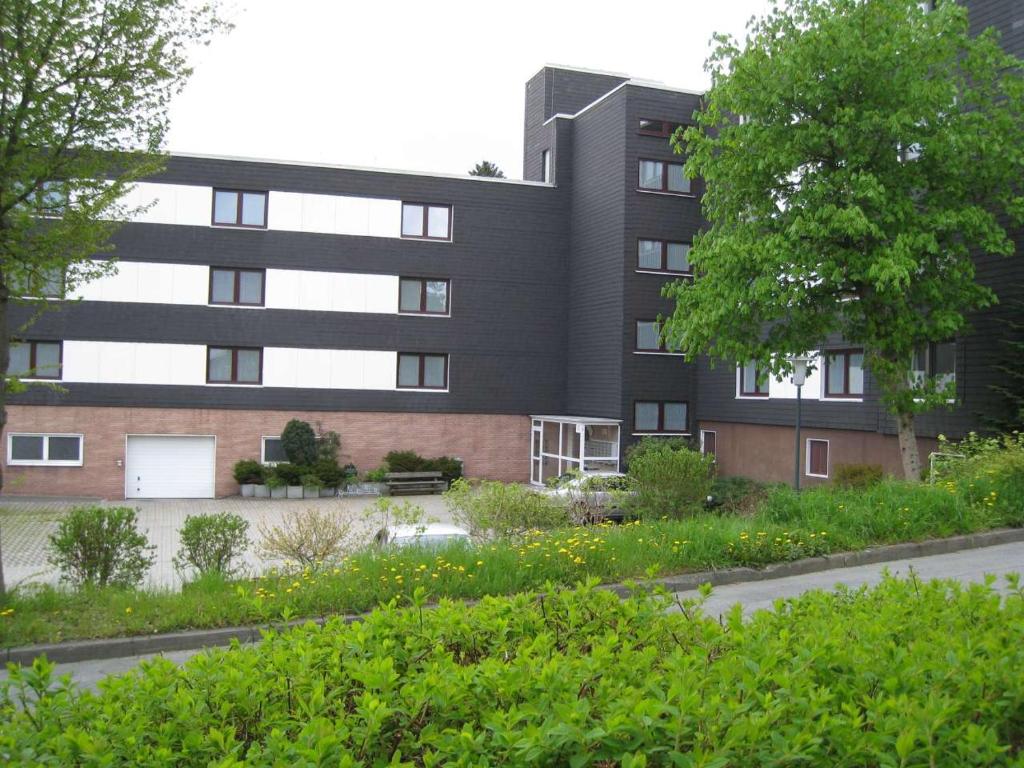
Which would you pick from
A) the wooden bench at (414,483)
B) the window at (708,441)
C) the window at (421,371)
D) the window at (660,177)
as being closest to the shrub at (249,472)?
the wooden bench at (414,483)

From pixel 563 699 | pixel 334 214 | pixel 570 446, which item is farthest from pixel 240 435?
pixel 563 699

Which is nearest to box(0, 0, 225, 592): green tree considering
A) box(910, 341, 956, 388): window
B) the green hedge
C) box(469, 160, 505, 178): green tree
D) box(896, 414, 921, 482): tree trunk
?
the green hedge

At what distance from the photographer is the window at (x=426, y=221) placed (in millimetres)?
31047

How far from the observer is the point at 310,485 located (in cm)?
2823

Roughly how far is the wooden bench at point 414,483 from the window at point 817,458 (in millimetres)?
11474

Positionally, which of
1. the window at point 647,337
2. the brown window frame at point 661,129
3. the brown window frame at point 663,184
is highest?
the brown window frame at point 661,129

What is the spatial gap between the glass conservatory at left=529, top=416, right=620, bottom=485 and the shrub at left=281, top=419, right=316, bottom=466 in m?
7.83

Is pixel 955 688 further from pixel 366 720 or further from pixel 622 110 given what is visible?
pixel 622 110

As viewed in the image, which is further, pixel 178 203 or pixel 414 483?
pixel 414 483

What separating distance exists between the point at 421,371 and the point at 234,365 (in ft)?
20.6

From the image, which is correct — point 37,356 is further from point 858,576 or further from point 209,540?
point 858,576

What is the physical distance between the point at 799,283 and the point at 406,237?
1712cm

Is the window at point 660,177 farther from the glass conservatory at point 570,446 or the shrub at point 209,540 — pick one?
the shrub at point 209,540

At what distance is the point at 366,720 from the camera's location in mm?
3090
